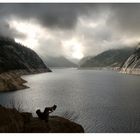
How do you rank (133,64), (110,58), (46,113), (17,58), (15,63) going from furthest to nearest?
(15,63) → (17,58) → (133,64) → (110,58) → (46,113)

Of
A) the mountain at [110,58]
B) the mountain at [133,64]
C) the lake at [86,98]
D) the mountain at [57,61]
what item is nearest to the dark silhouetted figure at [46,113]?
the lake at [86,98]

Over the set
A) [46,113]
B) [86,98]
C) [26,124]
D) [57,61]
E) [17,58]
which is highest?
[17,58]

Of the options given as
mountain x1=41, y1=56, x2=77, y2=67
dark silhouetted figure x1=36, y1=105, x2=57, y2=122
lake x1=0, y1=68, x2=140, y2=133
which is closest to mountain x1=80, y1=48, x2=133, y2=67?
lake x1=0, y1=68, x2=140, y2=133

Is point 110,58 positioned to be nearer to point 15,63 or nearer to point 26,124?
point 15,63

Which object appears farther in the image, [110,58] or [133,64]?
[133,64]

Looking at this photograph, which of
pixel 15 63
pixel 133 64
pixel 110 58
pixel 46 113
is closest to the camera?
pixel 46 113

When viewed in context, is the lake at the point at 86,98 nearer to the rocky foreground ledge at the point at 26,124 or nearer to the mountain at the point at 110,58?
the mountain at the point at 110,58

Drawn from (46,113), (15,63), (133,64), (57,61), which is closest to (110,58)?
(133,64)
